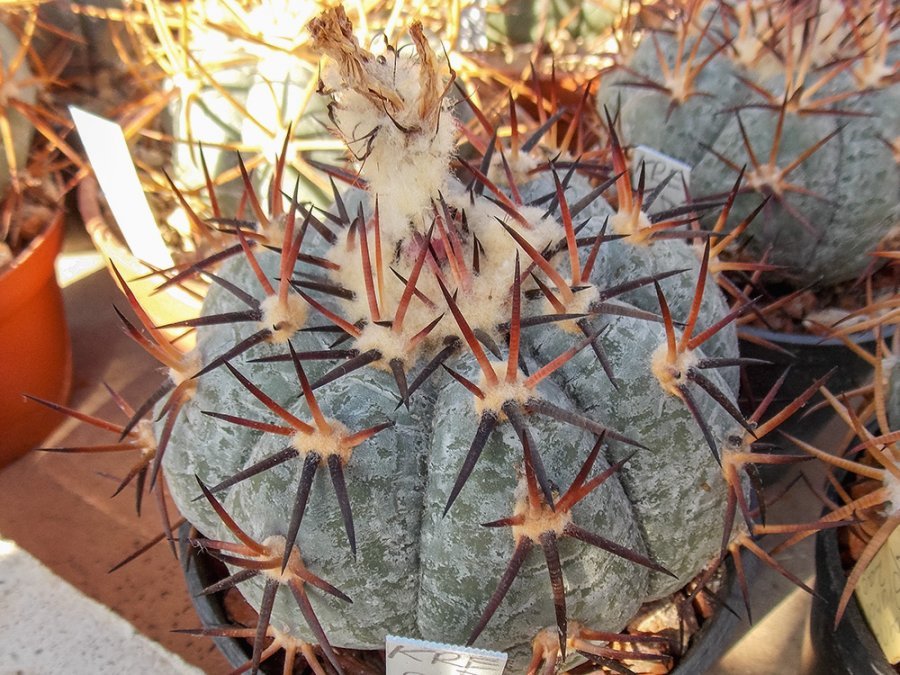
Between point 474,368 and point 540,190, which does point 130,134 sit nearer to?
point 540,190

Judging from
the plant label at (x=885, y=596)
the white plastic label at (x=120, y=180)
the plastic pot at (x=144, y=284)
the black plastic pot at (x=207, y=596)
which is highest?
the white plastic label at (x=120, y=180)

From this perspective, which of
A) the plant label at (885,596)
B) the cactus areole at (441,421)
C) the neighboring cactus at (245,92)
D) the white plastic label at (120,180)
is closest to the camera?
A: the cactus areole at (441,421)

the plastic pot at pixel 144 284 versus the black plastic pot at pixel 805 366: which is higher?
the plastic pot at pixel 144 284

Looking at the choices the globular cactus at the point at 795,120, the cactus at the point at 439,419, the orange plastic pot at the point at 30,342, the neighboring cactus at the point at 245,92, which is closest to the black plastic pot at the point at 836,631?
the cactus at the point at 439,419

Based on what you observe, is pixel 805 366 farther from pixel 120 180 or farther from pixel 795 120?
pixel 120 180

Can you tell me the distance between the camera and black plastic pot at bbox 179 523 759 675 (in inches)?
24.1

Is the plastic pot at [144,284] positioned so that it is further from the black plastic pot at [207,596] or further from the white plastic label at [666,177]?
the white plastic label at [666,177]

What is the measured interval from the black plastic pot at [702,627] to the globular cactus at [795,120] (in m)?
0.38

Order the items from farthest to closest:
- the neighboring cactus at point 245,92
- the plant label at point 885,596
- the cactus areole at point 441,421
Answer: the neighboring cactus at point 245,92
the plant label at point 885,596
the cactus areole at point 441,421

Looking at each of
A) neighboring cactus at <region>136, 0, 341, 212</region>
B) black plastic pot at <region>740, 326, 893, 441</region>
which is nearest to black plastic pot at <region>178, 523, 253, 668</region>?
neighboring cactus at <region>136, 0, 341, 212</region>

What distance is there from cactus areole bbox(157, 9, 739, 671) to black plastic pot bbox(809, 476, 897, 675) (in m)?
0.18

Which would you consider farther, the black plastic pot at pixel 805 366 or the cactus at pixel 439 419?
the black plastic pot at pixel 805 366

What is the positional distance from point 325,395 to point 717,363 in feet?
0.81

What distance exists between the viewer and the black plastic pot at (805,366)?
2.79 ft
